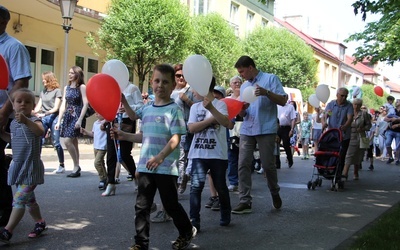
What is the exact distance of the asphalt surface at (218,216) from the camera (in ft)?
16.7

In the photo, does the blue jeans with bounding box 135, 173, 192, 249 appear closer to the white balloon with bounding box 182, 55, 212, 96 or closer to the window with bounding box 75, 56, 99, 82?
the white balloon with bounding box 182, 55, 212, 96

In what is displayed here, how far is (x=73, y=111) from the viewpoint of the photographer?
9445 millimetres

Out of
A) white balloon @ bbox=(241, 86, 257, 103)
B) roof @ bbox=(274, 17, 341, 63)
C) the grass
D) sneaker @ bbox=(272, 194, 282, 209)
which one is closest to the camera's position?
the grass

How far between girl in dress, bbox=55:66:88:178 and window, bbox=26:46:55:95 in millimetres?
9405

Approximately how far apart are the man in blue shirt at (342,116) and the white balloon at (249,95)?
3.71 metres

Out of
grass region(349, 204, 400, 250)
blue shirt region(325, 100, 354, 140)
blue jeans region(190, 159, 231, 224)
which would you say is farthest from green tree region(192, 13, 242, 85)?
blue jeans region(190, 159, 231, 224)

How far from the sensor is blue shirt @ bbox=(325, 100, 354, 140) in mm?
9595

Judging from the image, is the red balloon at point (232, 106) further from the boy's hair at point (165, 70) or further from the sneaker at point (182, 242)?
the sneaker at point (182, 242)

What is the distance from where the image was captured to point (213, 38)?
86.1 ft

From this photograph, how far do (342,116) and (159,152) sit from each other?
6057mm

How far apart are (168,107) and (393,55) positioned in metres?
18.5

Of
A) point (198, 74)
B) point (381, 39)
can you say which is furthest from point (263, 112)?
point (381, 39)

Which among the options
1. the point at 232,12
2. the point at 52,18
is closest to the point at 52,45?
the point at 52,18

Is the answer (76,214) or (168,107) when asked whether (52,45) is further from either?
(168,107)
